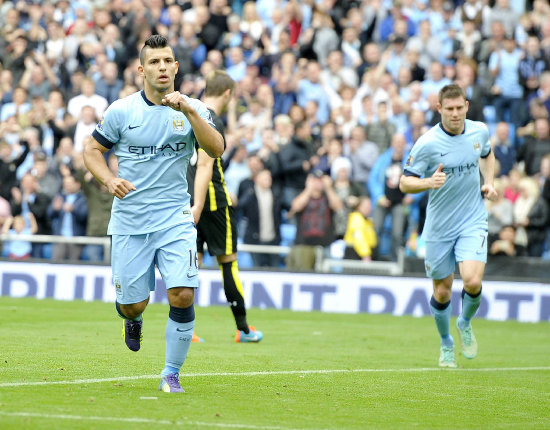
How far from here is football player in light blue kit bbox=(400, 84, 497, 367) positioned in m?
11.2

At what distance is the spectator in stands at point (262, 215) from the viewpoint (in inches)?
810

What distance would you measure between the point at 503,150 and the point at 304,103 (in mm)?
4262

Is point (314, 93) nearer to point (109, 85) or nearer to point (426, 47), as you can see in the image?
point (426, 47)

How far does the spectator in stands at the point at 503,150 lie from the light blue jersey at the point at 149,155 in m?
13.2

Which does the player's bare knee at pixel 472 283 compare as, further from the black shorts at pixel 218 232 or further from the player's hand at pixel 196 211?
the player's hand at pixel 196 211

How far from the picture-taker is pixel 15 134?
886 inches

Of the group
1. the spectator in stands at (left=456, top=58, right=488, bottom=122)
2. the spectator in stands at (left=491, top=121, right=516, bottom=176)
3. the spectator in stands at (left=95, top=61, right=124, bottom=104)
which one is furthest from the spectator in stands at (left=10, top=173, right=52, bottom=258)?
the spectator in stands at (left=491, top=121, right=516, bottom=176)

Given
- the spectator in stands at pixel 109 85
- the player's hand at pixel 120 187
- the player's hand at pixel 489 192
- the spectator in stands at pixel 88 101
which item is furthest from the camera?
the spectator in stands at pixel 109 85

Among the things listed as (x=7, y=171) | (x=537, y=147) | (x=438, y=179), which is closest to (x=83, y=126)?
(x=7, y=171)

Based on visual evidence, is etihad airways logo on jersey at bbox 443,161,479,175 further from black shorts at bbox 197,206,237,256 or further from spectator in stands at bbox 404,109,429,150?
spectator in stands at bbox 404,109,429,150

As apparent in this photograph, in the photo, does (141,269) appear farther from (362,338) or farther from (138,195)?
(362,338)

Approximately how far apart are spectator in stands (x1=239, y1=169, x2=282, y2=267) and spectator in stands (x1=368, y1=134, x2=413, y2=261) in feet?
6.21

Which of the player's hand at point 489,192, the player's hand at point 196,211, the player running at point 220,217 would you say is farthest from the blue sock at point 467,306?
the player's hand at point 196,211

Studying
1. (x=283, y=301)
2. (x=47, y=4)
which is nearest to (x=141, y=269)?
(x=283, y=301)
